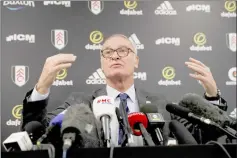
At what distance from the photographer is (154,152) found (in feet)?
2.32

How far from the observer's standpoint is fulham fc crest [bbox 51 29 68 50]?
2666 mm

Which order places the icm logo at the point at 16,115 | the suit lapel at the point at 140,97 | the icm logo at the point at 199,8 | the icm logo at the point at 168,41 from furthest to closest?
the icm logo at the point at 199,8, the icm logo at the point at 168,41, the icm logo at the point at 16,115, the suit lapel at the point at 140,97

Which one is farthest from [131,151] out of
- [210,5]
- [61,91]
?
[210,5]

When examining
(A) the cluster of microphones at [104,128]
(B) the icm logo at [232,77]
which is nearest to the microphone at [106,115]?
(A) the cluster of microphones at [104,128]

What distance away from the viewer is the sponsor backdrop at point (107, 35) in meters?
2.61

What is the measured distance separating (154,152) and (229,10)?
2480 millimetres

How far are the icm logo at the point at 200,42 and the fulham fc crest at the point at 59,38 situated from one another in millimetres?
1053

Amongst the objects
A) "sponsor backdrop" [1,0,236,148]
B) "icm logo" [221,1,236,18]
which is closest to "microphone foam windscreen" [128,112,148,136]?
"sponsor backdrop" [1,0,236,148]

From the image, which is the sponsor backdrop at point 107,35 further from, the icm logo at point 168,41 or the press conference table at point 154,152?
the press conference table at point 154,152

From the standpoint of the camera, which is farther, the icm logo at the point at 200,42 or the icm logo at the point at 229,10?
the icm logo at the point at 229,10

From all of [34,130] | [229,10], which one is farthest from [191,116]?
[229,10]

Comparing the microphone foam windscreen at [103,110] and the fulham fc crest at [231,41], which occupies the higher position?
the fulham fc crest at [231,41]

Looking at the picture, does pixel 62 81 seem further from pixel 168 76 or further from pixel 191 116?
pixel 191 116

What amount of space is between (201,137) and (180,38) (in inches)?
68.5
